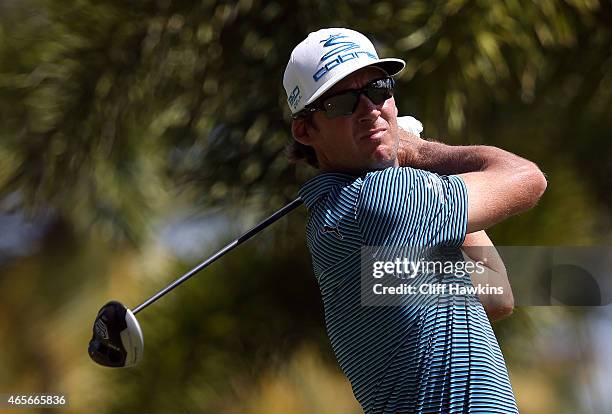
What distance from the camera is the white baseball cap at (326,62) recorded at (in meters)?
2.43

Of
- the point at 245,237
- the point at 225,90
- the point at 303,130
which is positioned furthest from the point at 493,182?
the point at 225,90

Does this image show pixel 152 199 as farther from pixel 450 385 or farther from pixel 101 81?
pixel 450 385

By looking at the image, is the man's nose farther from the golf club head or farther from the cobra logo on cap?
the golf club head

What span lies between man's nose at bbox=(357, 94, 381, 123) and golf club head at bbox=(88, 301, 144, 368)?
1.06 m

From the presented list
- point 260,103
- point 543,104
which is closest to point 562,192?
point 543,104

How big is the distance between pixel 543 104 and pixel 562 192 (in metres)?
0.56

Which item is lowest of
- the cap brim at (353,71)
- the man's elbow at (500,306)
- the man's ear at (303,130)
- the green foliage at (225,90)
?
the green foliage at (225,90)

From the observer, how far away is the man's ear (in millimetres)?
2580

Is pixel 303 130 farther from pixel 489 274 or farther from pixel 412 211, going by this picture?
pixel 489 274

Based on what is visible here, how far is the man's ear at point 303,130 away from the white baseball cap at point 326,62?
5cm

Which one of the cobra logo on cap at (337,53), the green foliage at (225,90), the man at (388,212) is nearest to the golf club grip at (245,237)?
the man at (388,212)

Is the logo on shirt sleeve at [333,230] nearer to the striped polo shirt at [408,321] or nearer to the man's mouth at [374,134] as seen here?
the striped polo shirt at [408,321]

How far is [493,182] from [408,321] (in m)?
0.38

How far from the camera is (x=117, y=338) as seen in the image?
3.10 m
